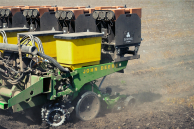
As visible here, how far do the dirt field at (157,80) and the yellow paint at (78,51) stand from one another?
164 cm

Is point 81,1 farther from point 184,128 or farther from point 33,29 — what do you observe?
point 184,128

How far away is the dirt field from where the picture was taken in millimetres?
7410

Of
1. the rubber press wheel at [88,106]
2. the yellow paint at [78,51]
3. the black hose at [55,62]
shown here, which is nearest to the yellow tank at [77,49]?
the yellow paint at [78,51]

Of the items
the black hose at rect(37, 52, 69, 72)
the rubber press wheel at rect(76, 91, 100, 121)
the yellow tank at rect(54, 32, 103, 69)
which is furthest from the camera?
the rubber press wheel at rect(76, 91, 100, 121)

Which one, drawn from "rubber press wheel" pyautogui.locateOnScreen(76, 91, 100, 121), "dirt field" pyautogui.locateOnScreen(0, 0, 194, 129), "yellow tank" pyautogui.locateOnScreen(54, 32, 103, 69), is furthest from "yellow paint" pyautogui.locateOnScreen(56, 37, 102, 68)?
"dirt field" pyautogui.locateOnScreen(0, 0, 194, 129)

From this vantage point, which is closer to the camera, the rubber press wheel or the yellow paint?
the yellow paint

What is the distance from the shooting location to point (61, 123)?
22.7ft

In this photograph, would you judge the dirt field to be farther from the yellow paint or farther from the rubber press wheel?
the yellow paint

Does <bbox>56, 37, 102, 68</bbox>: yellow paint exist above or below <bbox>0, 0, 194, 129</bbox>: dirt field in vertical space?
above

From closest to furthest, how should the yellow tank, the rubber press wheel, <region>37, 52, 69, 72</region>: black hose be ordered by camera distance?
<region>37, 52, 69, 72</region>: black hose
the yellow tank
the rubber press wheel

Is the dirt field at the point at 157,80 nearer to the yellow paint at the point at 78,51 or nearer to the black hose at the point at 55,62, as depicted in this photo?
the black hose at the point at 55,62

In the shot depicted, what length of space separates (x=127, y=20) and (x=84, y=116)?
2945mm

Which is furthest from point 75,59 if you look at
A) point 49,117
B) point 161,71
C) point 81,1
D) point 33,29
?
point 81,1

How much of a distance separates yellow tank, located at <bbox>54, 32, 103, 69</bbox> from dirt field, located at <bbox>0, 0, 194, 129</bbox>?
1642 mm
